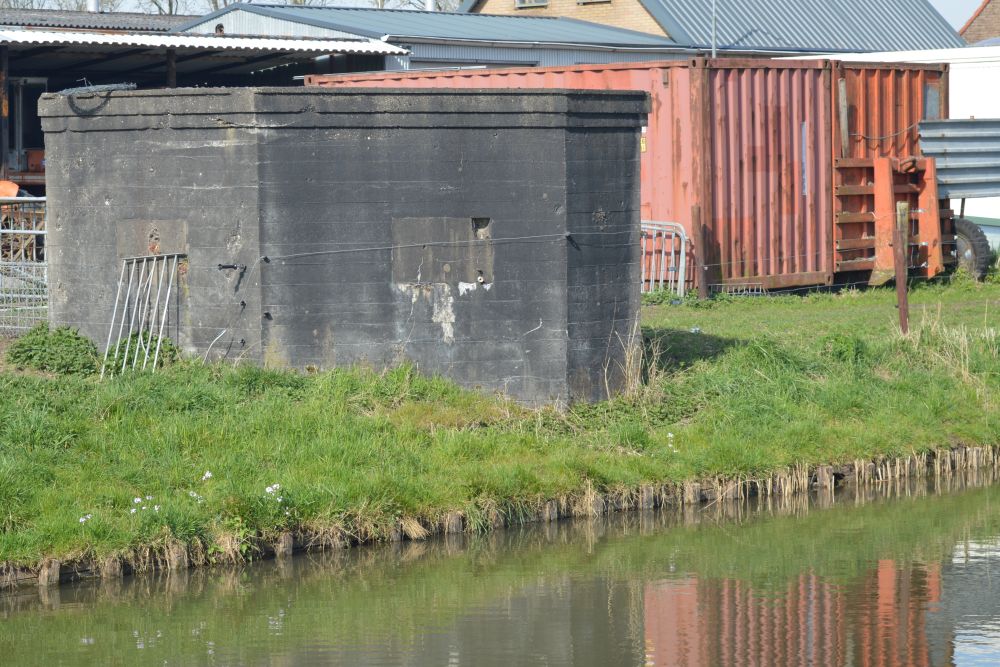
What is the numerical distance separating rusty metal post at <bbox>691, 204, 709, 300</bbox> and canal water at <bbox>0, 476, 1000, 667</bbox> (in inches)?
344

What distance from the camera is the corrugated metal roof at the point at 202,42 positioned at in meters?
25.3

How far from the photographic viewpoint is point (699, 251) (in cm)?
1948

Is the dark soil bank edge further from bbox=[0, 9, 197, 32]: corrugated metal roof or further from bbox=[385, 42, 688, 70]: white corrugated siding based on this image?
bbox=[0, 9, 197, 32]: corrugated metal roof

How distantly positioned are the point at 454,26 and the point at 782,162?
14.7 meters

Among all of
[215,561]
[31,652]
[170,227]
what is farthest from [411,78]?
[31,652]

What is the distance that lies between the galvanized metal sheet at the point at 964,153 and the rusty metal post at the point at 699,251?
4.91 meters

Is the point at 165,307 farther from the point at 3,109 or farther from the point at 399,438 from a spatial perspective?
the point at 3,109

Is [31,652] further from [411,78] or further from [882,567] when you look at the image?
[411,78]

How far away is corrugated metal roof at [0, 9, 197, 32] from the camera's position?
124ft

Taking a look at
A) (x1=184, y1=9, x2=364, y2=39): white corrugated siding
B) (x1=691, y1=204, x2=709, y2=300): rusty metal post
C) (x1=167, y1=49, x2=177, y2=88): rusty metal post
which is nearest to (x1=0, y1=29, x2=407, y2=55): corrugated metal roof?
(x1=167, y1=49, x2=177, y2=88): rusty metal post

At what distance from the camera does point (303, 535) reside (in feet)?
31.9

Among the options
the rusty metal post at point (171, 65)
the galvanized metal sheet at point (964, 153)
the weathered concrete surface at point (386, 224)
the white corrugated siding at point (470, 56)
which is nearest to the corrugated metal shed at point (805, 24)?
the white corrugated siding at point (470, 56)

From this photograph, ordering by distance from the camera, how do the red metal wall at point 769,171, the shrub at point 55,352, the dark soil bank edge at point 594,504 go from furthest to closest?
→ 1. the red metal wall at point 769,171
2. the shrub at point 55,352
3. the dark soil bank edge at point 594,504

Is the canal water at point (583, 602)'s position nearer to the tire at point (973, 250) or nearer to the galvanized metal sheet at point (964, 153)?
Result: the tire at point (973, 250)
